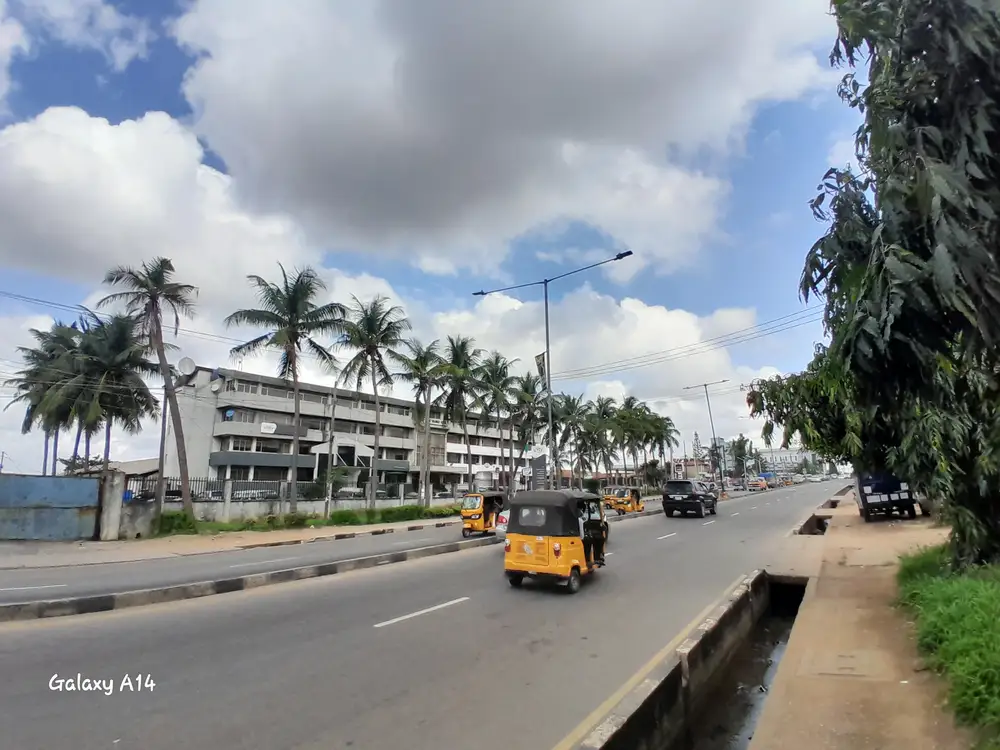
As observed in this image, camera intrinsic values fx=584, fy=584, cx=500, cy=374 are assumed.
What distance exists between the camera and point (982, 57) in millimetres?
3240

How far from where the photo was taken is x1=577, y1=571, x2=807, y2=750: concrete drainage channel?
14.9 feet

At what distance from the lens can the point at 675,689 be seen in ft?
18.0

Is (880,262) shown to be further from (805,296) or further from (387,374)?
(387,374)

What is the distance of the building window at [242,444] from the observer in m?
50.4

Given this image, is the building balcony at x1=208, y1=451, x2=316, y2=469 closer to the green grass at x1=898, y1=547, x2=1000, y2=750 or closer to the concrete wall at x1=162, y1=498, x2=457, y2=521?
the concrete wall at x1=162, y1=498, x2=457, y2=521

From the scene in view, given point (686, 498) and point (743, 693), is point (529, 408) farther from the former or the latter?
point (743, 693)

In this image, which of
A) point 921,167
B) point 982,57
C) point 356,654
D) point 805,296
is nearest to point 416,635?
point 356,654

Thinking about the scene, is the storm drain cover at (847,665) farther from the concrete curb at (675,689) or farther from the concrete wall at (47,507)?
the concrete wall at (47,507)

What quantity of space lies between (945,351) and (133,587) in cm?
1322

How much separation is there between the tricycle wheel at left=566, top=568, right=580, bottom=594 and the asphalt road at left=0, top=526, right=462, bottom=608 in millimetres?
7499

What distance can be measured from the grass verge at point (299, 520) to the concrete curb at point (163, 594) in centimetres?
1483

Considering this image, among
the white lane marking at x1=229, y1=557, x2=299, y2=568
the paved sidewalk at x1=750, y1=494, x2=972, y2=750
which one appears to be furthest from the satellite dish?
the paved sidewalk at x1=750, y1=494, x2=972, y2=750

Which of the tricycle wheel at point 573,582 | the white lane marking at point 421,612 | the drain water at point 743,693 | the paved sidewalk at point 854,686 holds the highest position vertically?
the tricycle wheel at point 573,582

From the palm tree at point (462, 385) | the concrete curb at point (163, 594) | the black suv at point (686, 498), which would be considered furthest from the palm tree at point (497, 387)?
the concrete curb at point (163, 594)
